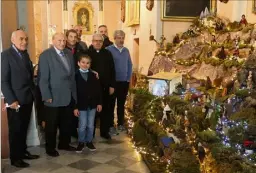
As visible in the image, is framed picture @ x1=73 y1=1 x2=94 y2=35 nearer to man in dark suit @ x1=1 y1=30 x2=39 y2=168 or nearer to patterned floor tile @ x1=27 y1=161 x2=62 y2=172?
man in dark suit @ x1=1 y1=30 x2=39 y2=168

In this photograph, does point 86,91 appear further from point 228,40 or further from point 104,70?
point 228,40

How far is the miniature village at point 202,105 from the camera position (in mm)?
2543

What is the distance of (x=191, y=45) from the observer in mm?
5562

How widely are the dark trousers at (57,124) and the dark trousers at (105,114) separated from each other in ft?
2.00

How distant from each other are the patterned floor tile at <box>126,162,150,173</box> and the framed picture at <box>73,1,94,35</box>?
402 inches

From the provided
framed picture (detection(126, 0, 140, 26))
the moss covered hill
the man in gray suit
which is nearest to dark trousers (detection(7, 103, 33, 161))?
the man in gray suit

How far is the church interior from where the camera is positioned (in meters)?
2.64

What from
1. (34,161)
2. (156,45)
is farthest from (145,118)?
(156,45)

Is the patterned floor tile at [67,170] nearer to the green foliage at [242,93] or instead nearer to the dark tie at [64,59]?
the dark tie at [64,59]

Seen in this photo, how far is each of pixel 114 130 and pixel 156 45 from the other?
257 cm

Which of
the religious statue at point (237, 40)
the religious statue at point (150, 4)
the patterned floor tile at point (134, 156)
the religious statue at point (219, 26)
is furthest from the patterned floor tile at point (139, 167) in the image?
the religious statue at point (150, 4)

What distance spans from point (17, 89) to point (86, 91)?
823 mm

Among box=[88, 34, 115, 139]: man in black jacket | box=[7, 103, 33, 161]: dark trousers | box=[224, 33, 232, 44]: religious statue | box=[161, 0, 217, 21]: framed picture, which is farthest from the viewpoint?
box=[161, 0, 217, 21]: framed picture

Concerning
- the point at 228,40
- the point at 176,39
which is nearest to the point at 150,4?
the point at 176,39
